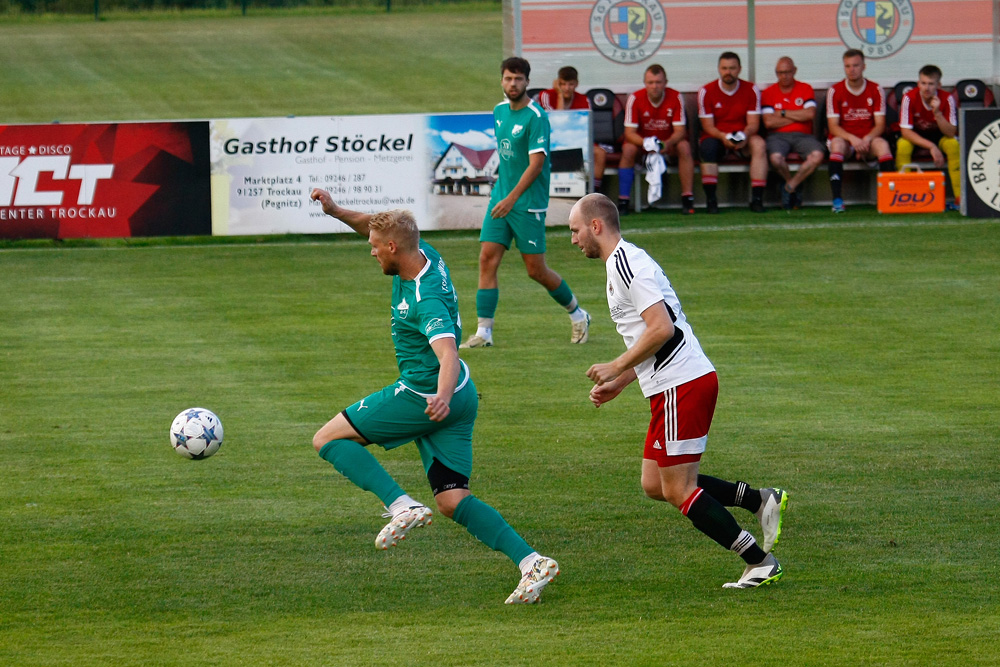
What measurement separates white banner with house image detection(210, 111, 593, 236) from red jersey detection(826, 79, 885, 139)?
502 cm

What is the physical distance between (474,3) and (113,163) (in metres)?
37.6

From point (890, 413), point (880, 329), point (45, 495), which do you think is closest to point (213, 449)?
point (45, 495)

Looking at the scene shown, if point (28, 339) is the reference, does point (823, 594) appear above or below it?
below

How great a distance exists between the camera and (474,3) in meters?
53.1

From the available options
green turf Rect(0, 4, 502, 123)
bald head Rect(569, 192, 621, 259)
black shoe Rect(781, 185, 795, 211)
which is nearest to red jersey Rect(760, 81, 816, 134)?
black shoe Rect(781, 185, 795, 211)

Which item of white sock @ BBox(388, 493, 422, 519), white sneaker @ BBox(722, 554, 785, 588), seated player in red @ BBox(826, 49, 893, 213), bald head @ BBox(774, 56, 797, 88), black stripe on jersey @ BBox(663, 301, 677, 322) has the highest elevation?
bald head @ BBox(774, 56, 797, 88)

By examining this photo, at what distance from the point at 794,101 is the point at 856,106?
85cm

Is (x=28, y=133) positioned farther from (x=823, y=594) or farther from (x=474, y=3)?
(x=474, y=3)

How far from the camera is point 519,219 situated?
11.6 metres

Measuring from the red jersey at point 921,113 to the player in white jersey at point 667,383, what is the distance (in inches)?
536

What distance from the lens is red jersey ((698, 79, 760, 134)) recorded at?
18.9 meters

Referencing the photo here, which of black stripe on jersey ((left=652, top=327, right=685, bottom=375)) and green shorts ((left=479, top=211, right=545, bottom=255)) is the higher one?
green shorts ((left=479, top=211, right=545, bottom=255))

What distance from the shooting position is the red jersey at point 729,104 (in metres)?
18.9

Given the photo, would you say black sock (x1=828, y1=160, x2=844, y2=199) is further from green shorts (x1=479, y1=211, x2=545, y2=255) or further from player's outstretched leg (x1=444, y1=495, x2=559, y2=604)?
player's outstretched leg (x1=444, y1=495, x2=559, y2=604)
